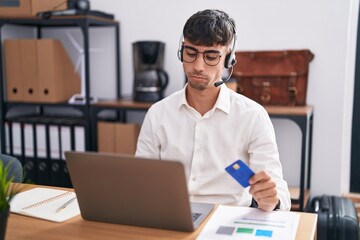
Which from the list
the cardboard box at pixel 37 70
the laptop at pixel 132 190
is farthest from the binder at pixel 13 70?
the laptop at pixel 132 190

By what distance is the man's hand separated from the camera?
108 cm

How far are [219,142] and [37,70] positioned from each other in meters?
1.76

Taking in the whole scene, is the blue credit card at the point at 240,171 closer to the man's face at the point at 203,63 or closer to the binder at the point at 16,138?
the man's face at the point at 203,63

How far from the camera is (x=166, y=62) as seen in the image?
2957 millimetres

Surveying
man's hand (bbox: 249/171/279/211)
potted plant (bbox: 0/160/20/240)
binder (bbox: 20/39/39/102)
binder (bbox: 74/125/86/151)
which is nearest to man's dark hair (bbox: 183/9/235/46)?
man's hand (bbox: 249/171/279/211)

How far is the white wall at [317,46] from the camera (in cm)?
261

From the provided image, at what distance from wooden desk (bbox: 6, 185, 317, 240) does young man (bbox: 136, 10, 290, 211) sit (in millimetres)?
397

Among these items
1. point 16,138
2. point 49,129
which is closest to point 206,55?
point 49,129

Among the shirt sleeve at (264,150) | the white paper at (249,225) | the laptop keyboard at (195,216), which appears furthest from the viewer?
the shirt sleeve at (264,150)

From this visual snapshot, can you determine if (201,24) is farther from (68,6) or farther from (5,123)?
(5,123)

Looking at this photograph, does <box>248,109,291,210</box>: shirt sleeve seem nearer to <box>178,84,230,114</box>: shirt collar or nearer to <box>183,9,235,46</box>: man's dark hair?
<box>178,84,230,114</box>: shirt collar

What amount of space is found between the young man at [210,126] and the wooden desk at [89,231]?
15.6 inches

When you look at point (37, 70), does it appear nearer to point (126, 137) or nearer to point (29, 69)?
point (29, 69)

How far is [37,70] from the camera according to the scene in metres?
2.88
